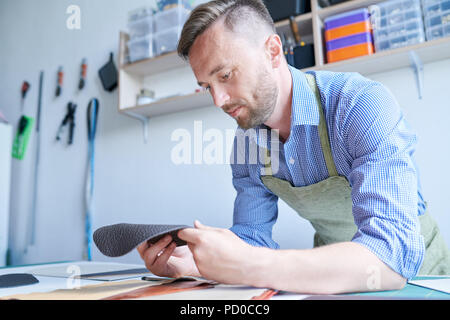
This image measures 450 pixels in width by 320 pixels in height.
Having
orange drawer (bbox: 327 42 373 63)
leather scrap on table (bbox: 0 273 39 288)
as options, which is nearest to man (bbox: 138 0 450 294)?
leather scrap on table (bbox: 0 273 39 288)

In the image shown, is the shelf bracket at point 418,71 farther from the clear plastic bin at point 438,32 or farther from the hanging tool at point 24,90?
the hanging tool at point 24,90

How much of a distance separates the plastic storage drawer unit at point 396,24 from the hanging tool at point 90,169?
1.58m

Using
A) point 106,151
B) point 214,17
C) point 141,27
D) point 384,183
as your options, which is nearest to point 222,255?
point 384,183

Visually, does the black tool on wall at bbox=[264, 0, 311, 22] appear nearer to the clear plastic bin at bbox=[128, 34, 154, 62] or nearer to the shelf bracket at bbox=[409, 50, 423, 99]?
the shelf bracket at bbox=[409, 50, 423, 99]

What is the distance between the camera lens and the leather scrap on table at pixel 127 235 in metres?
0.57

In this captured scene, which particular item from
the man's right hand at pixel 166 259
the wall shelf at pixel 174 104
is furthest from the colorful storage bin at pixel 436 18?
the man's right hand at pixel 166 259

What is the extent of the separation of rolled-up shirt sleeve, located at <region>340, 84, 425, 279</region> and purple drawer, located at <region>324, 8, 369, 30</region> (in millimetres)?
736

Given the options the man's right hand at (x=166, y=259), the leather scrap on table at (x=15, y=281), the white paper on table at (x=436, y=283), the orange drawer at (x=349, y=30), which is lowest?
the white paper on table at (x=436, y=283)

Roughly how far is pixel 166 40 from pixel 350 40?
86cm

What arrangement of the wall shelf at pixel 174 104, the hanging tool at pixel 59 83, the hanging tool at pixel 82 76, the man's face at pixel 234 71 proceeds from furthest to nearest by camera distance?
the hanging tool at pixel 59 83, the hanging tool at pixel 82 76, the wall shelf at pixel 174 104, the man's face at pixel 234 71

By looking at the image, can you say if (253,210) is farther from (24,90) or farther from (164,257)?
(24,90)

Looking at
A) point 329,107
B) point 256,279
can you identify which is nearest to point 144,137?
point 329,107

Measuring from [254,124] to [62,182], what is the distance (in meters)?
1.80

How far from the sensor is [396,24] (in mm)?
A: 1349
